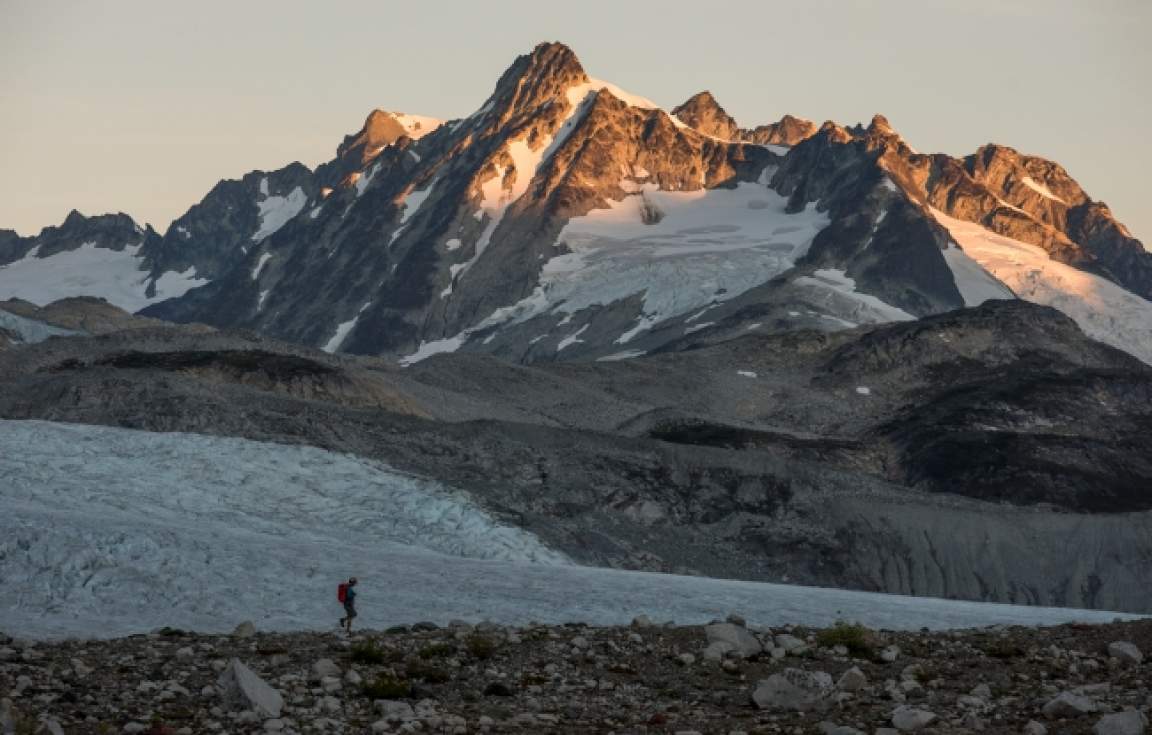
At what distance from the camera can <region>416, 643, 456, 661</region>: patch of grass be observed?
981 inches

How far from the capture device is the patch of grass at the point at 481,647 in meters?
25.2

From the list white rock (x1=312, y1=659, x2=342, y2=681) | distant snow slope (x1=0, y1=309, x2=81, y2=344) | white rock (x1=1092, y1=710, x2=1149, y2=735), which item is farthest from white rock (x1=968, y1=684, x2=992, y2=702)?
distant snow slope (x1=0, y1=309, x2=81, y2=344)

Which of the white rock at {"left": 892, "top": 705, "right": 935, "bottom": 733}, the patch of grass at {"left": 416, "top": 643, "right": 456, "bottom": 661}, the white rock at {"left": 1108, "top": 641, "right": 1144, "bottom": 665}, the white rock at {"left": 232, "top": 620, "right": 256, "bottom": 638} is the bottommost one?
the white rock at {"left": 232, "top": 620, "right": 256, "bottom": 638}

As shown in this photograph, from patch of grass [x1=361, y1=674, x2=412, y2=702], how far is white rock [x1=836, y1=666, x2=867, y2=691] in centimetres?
602

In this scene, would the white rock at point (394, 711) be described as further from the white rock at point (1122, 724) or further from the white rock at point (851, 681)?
the white rock at point (1122, 724)

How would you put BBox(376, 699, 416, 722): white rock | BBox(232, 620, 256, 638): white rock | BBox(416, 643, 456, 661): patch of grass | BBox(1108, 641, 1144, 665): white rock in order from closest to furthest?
BBox(376, 699, 416, 722): white rock
BBox(416, 643, 456, 661): patch of grass
BBox(1108, 641, 1144, 665): white rock
BBox(232, 620, 256, 638): white rock

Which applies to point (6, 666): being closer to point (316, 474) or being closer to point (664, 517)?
point (316, 474)

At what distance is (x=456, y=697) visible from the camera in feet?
74.2

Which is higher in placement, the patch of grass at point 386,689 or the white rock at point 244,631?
the white rock at point 244,631

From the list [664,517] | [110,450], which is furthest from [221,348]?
[110,450]

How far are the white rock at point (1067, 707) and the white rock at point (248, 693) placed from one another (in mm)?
9543

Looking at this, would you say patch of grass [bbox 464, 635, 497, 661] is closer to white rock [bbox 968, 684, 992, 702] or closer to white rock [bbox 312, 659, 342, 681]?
white rock [bbox 312, 659, 342, 681]

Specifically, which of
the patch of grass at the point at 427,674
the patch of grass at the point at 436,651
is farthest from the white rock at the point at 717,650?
the patch of grass at the point at 427,674

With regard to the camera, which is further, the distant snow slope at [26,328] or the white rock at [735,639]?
the distant snow slope at [26,328]
